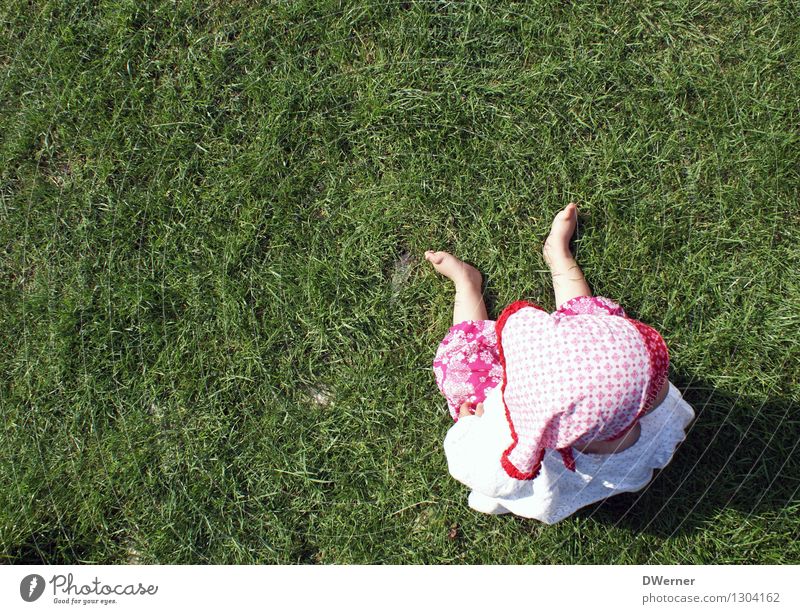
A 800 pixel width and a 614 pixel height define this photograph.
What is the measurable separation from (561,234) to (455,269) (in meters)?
0.33

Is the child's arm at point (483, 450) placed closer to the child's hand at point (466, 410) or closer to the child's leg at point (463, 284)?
the child's hand at point (466, 410)

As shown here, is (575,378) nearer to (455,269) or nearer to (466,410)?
(466,410)

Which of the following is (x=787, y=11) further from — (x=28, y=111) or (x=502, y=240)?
(x=28, y=111)

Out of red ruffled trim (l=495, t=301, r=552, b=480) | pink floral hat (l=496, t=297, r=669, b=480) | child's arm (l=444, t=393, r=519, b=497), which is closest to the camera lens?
pink floral hat (l=496, t=297, r=669, b=480)

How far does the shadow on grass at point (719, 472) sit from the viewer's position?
1.96 m

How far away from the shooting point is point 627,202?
2051 mm

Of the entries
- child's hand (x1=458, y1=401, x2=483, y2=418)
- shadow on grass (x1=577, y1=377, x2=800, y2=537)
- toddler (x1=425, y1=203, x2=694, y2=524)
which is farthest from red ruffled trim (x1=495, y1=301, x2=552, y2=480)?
shadow on grass (x1=577, y1=377, x2=800, y2=537)

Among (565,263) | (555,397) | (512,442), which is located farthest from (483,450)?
(565,263)

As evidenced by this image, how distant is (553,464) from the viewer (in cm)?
159

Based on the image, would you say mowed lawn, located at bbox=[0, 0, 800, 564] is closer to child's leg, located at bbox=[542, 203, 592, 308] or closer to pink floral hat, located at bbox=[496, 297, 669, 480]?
child's leg, located at bbox=[542, 203, 592, 308]

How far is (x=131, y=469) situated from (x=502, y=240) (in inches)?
53.0

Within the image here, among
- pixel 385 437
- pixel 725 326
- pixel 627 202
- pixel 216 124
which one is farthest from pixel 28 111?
pixel 725 326
